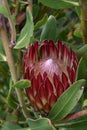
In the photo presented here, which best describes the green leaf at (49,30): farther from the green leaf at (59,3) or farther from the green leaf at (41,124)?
the green leaf at (41,124)

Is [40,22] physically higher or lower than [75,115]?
higher

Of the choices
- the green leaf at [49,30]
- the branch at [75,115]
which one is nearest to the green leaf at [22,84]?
the branch at [75,115]

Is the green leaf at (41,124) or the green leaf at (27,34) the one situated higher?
the green leaf at (27,34)

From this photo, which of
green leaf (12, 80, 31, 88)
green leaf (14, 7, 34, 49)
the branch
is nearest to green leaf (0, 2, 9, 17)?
green leaf (14, 7, 34, 49)

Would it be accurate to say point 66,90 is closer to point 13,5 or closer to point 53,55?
point 53,55

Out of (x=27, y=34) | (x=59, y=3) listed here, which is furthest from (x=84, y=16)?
(x=27, y=34)

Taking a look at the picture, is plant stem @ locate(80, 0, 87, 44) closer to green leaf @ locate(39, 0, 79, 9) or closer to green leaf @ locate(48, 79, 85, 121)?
green leaf @ locate(39, 0, 79, 9)

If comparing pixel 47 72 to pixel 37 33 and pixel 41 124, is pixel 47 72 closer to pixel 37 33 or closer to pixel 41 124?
pixel 41 124
